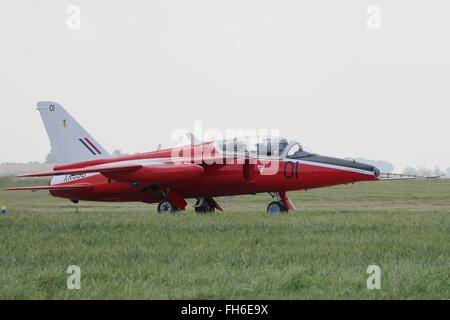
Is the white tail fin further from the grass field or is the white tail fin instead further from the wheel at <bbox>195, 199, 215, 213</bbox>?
the grass field

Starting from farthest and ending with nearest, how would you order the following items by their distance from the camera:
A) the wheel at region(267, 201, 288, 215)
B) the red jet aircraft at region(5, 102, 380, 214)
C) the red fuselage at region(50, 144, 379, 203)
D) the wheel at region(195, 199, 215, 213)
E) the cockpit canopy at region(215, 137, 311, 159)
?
the wheel at region(195, 199, 215, 213) < the wheel at region(267, 201, 288, 215) < the cockpit canopy at region(215, 137, 311, 159) < the red jet aircraft at region(5, 102, 380, 214) < the red fuselage at region(50, 144, 379, 203)

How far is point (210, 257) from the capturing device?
1036 cm

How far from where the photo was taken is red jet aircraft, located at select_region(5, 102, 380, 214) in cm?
2125

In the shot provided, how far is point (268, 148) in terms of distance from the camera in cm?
2150

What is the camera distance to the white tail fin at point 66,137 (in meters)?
25.2

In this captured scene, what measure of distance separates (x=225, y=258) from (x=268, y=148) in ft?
37.5

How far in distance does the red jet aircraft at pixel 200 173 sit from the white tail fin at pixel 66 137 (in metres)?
0.04
